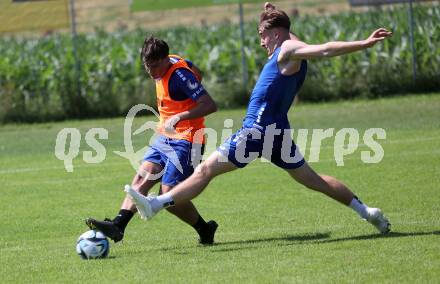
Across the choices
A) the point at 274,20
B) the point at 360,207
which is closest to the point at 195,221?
the point at 360,207

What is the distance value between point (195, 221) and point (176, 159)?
62 centimetres

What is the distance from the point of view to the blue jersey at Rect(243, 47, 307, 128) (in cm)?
929

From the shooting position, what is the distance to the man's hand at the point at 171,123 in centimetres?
944

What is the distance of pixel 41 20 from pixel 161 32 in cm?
713

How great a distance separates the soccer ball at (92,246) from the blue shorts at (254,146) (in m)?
1.34

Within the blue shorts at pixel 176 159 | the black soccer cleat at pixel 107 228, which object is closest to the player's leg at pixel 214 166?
the blue shorts at pixel 176 159

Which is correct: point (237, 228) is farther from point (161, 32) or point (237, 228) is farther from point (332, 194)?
point (161, 32)

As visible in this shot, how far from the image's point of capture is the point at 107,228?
939 cm

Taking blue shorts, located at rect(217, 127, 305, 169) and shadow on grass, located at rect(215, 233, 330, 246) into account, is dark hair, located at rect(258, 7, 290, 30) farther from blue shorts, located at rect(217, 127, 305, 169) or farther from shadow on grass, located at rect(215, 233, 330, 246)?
shadow on grass, located at rect(215, 233, 330, 246)

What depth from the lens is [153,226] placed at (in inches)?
438

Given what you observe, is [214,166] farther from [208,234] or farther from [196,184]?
[208,234]

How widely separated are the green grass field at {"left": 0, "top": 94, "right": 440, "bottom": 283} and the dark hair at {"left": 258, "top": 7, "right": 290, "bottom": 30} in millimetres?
1993

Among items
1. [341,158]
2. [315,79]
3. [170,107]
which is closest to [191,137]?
[170,107]

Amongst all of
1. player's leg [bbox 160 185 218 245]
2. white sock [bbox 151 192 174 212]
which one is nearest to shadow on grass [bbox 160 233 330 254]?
player's leg [bbox 160 185 218 245]
